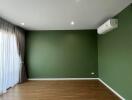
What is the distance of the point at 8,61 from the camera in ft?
18.6

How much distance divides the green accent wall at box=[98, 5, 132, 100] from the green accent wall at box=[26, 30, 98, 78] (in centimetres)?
204

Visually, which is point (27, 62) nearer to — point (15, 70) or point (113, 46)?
point (15, 70)

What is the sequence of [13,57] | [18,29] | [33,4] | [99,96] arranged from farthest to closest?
1. [18,29]
2. [13,57]
3. [99,96]
4. [33,4]

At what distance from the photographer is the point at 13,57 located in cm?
623

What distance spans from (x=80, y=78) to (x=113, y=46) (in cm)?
298

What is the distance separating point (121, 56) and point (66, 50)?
3.58 metres

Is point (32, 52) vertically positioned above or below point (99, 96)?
above

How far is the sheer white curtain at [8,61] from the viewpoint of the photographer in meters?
5.16

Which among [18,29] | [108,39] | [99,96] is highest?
[18,29]

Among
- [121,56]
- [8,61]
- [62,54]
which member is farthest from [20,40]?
[121,56]

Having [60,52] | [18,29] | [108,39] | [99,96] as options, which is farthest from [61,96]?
[18,29]

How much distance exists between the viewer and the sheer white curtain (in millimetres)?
5164

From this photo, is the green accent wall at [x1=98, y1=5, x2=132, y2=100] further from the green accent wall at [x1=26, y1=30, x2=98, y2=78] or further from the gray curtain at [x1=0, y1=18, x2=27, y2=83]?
the gray curtain at [x1=0, y1=18, x2=27, y2=83]

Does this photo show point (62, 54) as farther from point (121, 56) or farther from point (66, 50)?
point (121, 56)
